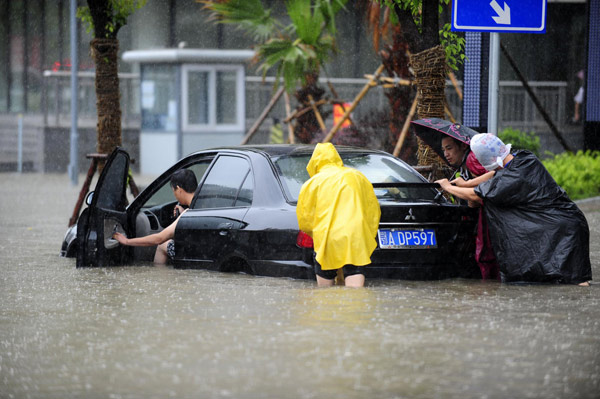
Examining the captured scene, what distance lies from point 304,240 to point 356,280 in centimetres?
50

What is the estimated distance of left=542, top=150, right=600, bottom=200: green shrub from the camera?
18.3 meters

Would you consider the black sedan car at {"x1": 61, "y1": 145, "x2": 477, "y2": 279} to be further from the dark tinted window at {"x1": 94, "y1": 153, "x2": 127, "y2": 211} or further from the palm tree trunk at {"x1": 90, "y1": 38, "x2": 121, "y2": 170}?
the palm tree trunk at {"x1": 90, "y1": 38, "x2": 121, "y2": 170}

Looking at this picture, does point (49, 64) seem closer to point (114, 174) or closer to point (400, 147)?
point (400, 147)

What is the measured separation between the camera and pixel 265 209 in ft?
30.0

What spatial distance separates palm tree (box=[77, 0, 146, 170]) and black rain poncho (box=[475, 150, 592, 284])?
7.24m

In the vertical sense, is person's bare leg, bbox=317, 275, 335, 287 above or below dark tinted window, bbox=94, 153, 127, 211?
below

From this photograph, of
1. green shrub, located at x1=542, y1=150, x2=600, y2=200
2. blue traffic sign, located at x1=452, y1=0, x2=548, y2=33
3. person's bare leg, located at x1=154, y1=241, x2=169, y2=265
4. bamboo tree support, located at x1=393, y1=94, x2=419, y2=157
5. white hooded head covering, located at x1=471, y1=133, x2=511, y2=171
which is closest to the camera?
white hooded head covering, located at x1=471, y1=133, x2=511, y2=171

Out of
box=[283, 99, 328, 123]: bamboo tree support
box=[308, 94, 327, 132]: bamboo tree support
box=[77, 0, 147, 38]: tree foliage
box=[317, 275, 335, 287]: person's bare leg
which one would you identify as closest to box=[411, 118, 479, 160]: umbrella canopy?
box=[317, 275, 335, 287]: person's bare leg

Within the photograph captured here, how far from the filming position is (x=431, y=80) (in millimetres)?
12109

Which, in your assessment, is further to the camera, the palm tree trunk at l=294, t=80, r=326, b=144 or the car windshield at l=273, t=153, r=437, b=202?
the palm tree trunk at l=294, t=80, r=326, b=144

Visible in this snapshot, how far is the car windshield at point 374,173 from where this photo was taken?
30.8 feet

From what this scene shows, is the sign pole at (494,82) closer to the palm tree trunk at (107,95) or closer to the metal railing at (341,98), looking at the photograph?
the palm tree trunk at (107,95)

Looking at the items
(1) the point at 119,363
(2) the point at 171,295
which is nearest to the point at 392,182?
(2) the point at 171,295

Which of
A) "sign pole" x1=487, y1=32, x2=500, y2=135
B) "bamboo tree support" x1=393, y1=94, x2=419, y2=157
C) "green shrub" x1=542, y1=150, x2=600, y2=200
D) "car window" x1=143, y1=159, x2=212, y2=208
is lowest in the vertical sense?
"car window" x1=143, y1=159, x2=212, y2=208
